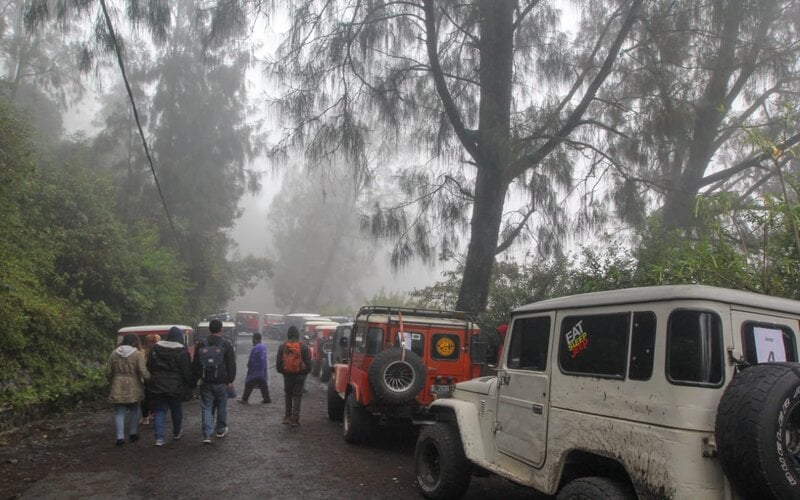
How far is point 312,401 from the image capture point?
13.6m

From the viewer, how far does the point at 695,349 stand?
11.5 feet

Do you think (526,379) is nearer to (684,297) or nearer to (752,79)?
(684,297)

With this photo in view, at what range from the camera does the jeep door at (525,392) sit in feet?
15.0

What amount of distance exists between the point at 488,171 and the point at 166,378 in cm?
717

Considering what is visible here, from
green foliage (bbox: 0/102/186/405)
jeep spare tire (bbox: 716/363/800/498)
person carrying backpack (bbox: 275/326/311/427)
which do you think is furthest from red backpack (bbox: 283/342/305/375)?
jeep spare tire (bbox: 716/363/800/498)

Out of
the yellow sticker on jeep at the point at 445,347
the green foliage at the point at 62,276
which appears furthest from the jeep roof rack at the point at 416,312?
the green foliage at the point at 62,276

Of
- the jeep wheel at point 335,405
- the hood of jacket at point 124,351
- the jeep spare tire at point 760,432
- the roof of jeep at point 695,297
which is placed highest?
the roof of jeep at point 695,297

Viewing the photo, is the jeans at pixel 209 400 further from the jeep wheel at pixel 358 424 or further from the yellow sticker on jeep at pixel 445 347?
the yellow sticker on jeep at pixel 445 347

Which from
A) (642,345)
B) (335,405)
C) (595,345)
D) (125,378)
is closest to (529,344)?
(595,345)

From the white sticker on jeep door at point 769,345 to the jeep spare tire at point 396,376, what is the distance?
4860 mm

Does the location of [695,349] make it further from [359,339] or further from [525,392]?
[359,339]

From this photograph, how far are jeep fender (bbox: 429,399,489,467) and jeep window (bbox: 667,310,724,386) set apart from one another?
6.98ft

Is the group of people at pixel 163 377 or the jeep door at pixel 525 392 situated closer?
the jeep door at pixel 525 392

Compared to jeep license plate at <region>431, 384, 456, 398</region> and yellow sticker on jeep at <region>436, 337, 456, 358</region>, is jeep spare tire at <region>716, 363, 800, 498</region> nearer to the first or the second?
jeep license plate at <region>431, 384, 456, 398</region>
